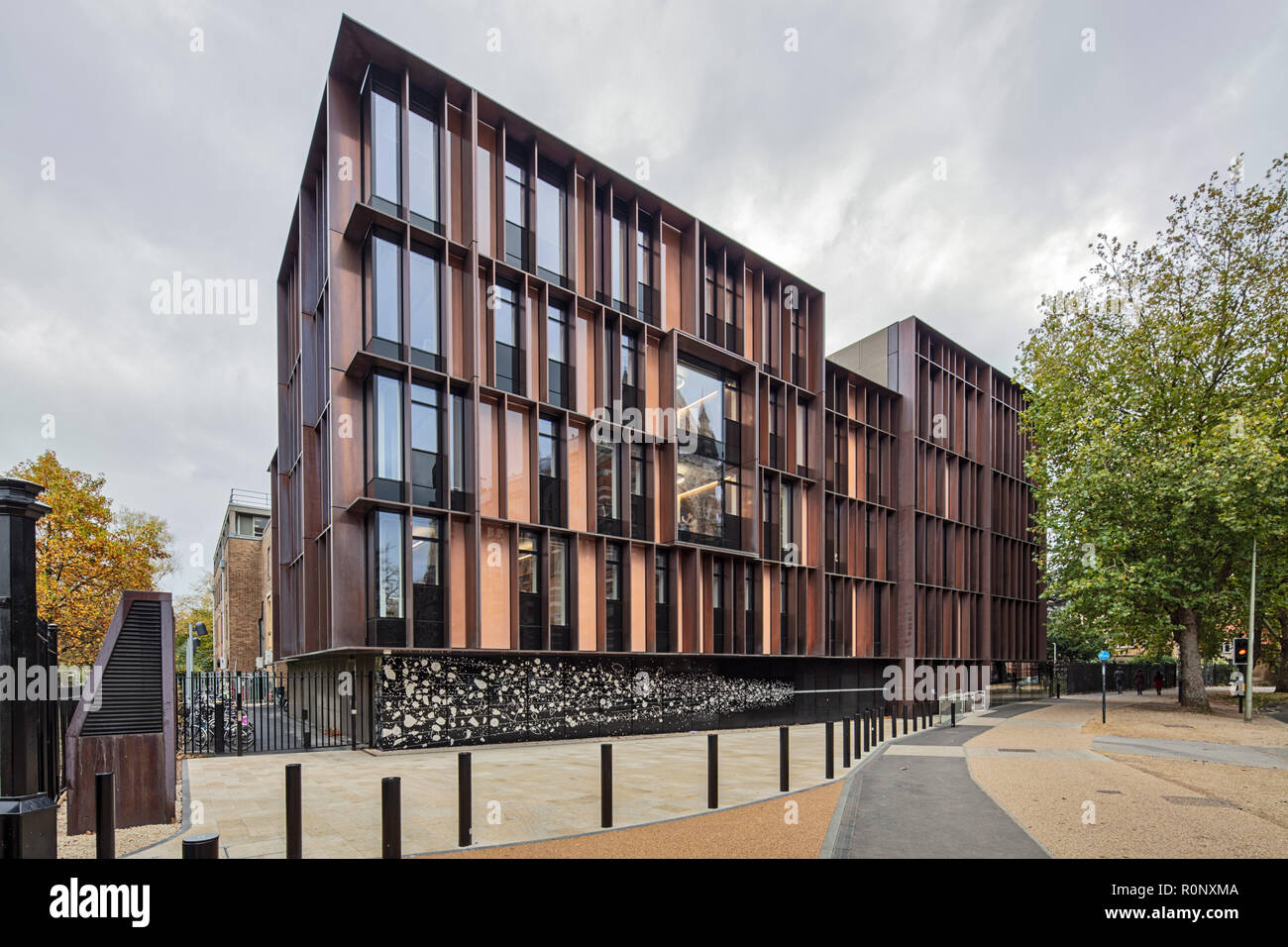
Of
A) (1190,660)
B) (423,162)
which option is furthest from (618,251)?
(1190,660)

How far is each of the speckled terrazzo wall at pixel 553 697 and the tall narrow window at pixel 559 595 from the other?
58 centimetres

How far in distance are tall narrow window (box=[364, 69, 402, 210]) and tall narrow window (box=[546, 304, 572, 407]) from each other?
15.9ft

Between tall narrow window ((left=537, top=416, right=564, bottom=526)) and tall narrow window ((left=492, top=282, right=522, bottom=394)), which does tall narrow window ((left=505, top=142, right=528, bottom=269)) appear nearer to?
tall narrow window ((left=492, top=282, right=522, bottom=394))

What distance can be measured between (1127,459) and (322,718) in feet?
89.0

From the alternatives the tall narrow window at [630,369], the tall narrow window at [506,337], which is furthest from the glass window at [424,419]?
the tall narrow window at [630,369]

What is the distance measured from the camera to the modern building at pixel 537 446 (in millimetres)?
17422

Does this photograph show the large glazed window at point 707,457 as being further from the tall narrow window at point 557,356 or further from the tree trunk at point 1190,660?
the tree trunk at point 1190,660

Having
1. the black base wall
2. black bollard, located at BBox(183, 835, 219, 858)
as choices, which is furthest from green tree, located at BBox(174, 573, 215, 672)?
black bollard, located at BBox(183, 835, 219, 858)

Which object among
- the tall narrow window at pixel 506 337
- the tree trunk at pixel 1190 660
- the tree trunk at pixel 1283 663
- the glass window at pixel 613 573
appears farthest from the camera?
the tree trunk at pixel 1283 663

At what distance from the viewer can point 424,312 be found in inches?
723

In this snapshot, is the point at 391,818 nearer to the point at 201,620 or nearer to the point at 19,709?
the point at 19,709

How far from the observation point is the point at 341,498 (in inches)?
669

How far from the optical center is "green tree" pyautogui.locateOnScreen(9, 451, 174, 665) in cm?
2395
